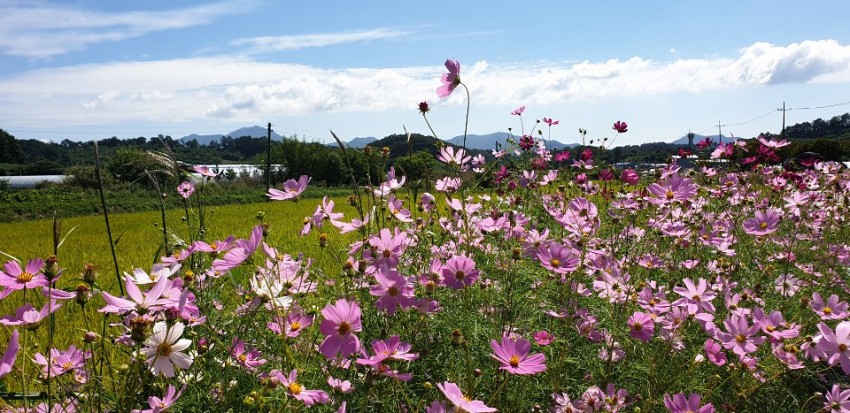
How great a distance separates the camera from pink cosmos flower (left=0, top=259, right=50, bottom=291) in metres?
1.01

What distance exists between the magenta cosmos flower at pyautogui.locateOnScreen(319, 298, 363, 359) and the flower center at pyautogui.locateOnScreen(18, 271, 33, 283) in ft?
1.95

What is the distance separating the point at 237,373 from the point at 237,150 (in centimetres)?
8613

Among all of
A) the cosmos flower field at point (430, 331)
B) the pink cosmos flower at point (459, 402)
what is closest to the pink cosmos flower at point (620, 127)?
the cosmos flower field at point (430, 331)

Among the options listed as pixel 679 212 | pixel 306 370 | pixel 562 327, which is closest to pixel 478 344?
pixel 562 327

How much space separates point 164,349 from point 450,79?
1.00 m

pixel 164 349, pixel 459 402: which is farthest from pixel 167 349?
pixel 459 402

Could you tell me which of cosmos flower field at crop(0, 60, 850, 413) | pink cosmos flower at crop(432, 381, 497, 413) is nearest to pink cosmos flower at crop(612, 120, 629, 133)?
cosmos flower field at crop(0, 60, 850, 413)

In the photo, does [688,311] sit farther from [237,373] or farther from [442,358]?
[237,373]

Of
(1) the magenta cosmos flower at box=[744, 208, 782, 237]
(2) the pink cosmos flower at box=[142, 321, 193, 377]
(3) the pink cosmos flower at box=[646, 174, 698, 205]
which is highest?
(3) the pink cosmos flower at box=[646, 174, 698, 205]

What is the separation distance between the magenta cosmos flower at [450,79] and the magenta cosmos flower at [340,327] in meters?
0.77

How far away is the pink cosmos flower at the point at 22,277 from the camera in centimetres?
101

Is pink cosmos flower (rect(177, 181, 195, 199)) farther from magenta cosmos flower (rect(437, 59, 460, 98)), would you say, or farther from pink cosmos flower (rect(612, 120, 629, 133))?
pink cosmos flower (rect(612, 120, 629, 133))

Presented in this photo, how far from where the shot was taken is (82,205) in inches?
469

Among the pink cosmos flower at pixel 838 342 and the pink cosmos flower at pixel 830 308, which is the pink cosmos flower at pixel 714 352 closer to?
the pink cosmos flower at pixel 838 342
